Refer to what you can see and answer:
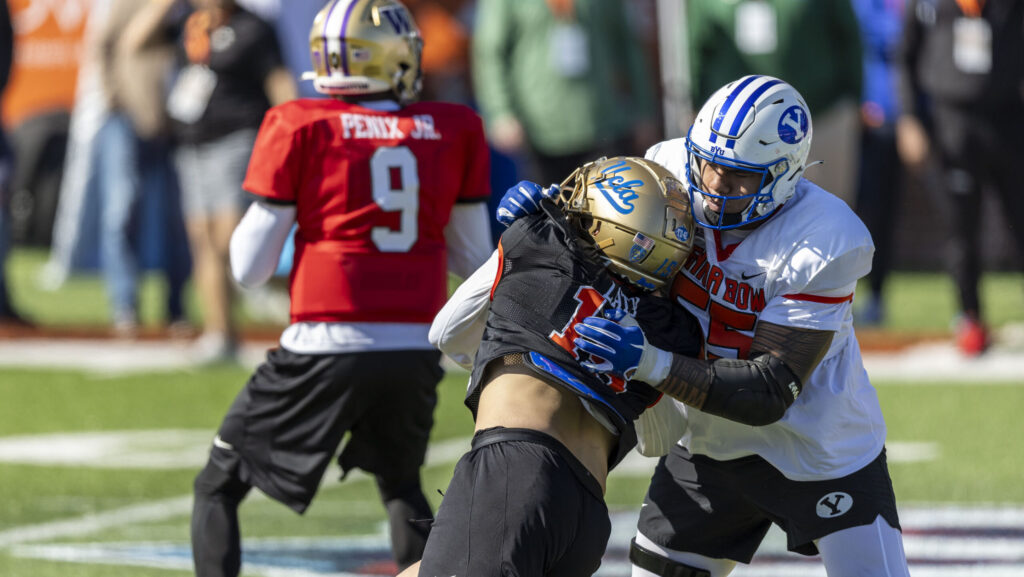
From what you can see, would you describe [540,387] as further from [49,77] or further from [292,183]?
[49,77]

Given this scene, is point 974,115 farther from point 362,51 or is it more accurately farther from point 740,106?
point 740,106

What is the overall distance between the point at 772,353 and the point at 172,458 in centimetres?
465

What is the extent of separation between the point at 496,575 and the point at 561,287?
0.72 m

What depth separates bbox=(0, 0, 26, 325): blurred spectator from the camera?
35.7 ft

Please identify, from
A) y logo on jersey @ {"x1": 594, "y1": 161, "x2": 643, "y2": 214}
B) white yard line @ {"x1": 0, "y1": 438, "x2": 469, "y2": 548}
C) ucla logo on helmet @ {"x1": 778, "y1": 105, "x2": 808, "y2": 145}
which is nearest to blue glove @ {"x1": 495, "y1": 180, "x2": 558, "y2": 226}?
y logo on jersey @ {"x1": 594, "y1": 161, "x2": 643, "y2": 214}

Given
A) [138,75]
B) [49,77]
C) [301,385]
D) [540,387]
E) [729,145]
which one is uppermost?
[729,145]

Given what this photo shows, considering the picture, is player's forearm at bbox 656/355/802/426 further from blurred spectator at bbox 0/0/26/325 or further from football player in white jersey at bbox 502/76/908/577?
blurred spectator at bbox 0/0/26/325

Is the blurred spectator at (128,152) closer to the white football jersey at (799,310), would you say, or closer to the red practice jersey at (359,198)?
the red practice jersey at (359,198)

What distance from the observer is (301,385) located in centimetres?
478

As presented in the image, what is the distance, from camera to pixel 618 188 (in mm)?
3801

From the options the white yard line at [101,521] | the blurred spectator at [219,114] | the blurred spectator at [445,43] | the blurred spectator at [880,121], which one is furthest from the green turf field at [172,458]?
the blurred spectator at [445,43]

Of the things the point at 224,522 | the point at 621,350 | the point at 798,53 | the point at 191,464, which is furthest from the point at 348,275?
the point at 798,53

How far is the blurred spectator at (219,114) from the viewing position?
30.7ft

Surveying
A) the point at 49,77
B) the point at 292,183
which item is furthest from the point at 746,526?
the point at 49,77
